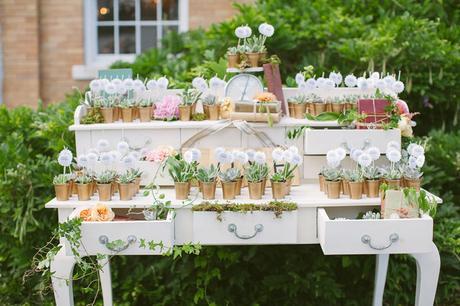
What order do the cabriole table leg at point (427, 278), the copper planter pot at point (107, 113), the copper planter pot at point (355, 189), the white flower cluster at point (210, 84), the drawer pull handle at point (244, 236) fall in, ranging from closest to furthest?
the drawer pull handle at point (244, 236)
the copper planter pot at point (355, 189)
the cabriole table leg at point (427, 278)
the copper planter pot at point (107, 113)
the white flower cluster at point (210, 84)

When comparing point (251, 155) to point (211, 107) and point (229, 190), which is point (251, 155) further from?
point (211, 107)

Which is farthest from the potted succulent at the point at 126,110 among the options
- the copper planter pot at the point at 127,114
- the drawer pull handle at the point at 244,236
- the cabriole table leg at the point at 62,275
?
the drawer pull handle at the point at 244,236

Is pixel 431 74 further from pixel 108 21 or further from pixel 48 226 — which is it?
pixel 108 21

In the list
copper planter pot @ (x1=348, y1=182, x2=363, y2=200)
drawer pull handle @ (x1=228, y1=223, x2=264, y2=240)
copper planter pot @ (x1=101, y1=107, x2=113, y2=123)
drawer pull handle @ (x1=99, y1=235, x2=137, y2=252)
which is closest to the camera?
drawer pull handle @ (x1=99, y1=235, x2=137, y2=252)

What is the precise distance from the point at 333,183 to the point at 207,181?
23.5 inches

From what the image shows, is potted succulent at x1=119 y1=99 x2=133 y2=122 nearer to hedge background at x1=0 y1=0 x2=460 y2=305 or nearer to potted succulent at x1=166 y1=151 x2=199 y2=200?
potted succulent at x1=166 y1=151 x2=199 y2=200

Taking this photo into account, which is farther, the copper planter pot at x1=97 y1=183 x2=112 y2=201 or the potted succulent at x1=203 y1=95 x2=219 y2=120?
the potted succulent at x1=203 y1=95 x2=219 y2=120

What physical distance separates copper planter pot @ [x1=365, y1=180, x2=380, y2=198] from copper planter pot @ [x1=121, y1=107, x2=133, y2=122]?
1.27 m

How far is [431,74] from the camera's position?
5266 mm

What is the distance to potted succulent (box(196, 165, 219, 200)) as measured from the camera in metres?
3.43

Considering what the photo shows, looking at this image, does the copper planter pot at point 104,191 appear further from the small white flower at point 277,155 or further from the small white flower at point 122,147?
the small white flower at point 277,155

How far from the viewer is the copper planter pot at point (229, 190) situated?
343 centimetres

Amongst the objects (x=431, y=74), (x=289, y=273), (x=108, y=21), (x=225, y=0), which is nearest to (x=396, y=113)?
(x=289, y=273)

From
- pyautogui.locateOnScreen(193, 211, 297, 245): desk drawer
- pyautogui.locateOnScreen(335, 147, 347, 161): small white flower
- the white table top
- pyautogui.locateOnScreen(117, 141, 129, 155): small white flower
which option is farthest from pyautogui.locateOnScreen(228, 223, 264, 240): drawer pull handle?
pyautogui.locateOnScreen(117, 141, 129, 155): small white flower
